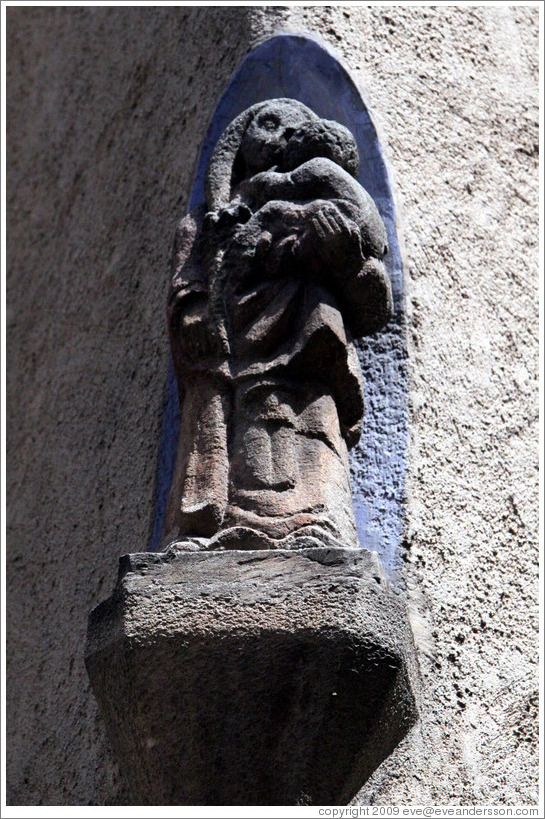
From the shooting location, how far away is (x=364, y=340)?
7.98 ft

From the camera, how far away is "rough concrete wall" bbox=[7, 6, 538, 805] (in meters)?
2.26

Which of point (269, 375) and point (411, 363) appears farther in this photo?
point (411, 363)

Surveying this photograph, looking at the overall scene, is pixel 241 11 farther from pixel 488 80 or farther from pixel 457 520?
pixel 457 520

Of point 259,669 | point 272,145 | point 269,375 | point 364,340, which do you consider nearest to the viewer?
point 259,669

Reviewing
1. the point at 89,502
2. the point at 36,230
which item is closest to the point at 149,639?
the point at 89,502

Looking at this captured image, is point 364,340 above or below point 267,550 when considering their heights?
above

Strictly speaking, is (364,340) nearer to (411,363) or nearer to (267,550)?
(411,363)

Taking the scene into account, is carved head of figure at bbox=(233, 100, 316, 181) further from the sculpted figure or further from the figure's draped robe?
the figure's draped robe

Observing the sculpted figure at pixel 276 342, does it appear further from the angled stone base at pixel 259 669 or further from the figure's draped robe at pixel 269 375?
the angled stone base at pixel 259 669

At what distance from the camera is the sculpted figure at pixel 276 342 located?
75.6 inches

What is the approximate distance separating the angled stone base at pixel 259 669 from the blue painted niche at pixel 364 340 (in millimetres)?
465

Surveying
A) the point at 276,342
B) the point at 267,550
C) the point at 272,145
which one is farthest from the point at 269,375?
the point at 272,145

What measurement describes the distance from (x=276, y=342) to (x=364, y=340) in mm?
410

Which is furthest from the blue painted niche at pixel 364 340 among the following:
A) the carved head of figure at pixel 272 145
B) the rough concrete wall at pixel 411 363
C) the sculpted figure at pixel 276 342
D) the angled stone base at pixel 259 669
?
the angled stone base at pixel 259 669
